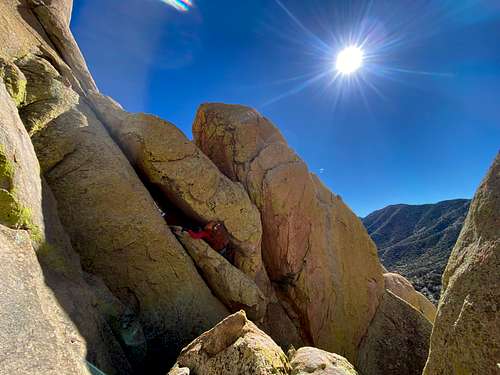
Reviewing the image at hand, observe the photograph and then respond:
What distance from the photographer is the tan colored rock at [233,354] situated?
6898 mm

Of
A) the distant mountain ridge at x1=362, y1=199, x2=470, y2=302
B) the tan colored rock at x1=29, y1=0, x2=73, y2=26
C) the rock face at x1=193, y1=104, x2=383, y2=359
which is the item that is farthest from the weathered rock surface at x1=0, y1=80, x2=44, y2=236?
the distant mountain ridge at x1=362, y1=199, x2=470, y2=302

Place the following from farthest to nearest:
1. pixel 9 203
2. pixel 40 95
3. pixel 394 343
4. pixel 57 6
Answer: pixel 394 343 < pixel 57 6 < pixel 40 95 < pixel 9 203

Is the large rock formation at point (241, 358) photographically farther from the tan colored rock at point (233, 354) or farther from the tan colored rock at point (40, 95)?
the tan colored rock at point (40, 95)

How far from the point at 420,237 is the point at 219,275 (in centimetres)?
11953

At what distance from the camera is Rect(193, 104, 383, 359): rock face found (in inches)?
722

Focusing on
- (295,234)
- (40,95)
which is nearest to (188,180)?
(40,95)

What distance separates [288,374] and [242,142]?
47.3 ft

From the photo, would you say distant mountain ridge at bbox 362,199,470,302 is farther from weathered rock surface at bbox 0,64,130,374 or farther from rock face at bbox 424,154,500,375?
weathered rock surface at bbox 0,64,130,374

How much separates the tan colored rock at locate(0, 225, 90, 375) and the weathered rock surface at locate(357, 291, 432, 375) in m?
18.0

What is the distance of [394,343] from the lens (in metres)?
18.9

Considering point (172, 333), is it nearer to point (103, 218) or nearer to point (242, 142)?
point (103, 218)

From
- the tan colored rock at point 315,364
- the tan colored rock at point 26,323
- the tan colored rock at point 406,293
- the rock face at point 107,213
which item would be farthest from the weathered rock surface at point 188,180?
the tan colored rock at point 406,293

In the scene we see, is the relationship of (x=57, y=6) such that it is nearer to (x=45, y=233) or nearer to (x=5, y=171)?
(x=5, y=171)

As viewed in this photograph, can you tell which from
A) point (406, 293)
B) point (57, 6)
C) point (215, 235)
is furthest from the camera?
point (406, 293)
